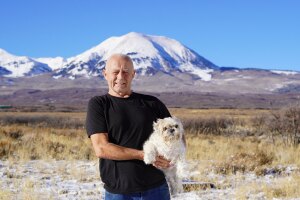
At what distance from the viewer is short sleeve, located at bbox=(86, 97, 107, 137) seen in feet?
14.3

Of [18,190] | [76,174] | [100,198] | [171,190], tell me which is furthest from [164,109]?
[76,174]

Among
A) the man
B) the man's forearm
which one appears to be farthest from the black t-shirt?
the man's forearm

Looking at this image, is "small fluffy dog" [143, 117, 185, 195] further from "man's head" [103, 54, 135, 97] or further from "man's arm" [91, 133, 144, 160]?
→ "man's head" [103, 54, 135, 97]

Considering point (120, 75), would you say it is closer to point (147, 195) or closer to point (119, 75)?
point (119, 75)

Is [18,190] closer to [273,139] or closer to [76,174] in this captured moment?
[76,174]

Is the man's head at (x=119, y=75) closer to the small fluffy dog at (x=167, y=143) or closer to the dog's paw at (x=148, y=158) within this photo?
the small fluffy dog at (x=167, y=143)

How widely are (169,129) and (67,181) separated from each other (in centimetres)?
697

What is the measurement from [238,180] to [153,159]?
6.89 m

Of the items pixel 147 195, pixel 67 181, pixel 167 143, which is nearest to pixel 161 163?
pixel 167 143

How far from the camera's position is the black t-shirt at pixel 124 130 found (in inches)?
172

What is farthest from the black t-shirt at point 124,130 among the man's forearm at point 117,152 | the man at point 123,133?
the man's forearm at point 117,152

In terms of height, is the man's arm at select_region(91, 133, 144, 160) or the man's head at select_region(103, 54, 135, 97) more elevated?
the man's head at select_region(103, 54, 135, 97)

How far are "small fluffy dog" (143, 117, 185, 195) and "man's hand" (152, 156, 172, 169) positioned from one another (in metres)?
0.03

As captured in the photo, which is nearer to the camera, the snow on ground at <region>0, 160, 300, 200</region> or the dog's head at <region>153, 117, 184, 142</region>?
the dog's head at <region>153, 117, 184, 142</region>
